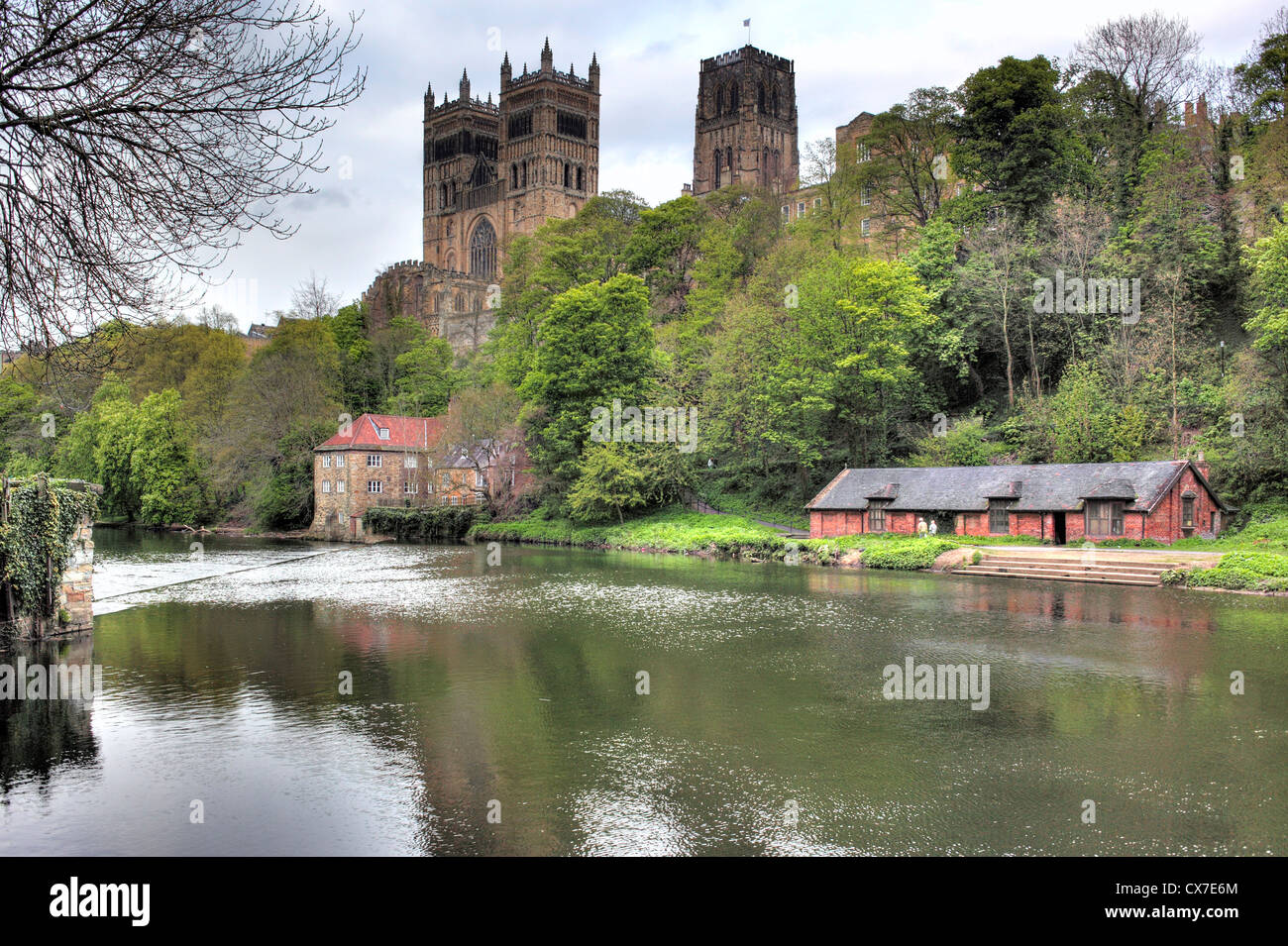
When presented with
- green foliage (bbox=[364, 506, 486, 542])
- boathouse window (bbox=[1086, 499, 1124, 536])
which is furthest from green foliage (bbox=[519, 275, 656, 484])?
boathouse window (bbox=[1086, 499, 1124, 536])

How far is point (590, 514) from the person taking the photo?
4591 centimetres

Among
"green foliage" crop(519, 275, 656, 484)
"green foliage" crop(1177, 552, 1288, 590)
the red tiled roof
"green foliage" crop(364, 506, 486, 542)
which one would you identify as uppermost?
"green foliage" crop(519, 275, 656, 484)

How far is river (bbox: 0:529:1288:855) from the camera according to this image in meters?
9.03

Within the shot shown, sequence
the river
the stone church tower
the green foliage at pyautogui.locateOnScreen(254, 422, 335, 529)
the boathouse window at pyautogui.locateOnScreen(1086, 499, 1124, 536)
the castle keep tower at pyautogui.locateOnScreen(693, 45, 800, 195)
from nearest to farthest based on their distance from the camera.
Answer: the river, the boathouse window at pyautogui.locateOnScreen(1086, 499, 1124, 536), the green foliage at pyautogui.locateOnScreen(254, 422, 335, 529), the castle keep tower at pyautogui.locateOnScreen(693, 45, 800, 195), the stone church tower

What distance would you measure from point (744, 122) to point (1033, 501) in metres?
69.6

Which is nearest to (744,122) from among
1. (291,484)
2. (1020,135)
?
(1020,135)

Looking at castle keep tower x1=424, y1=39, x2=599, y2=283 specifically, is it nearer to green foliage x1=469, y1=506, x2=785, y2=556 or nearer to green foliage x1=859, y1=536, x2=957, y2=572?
green foliage x1=469, y1=506, x2=785, y2=556

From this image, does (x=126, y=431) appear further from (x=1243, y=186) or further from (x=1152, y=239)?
(x=1243, y=186)

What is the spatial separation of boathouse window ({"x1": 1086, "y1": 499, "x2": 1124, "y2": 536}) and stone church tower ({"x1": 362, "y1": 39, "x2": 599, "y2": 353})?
229 feet

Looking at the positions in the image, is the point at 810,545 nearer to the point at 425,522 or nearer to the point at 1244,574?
the point at 1244,574

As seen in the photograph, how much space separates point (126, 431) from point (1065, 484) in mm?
54414

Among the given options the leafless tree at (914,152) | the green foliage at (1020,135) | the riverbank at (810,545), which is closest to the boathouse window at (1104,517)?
the riverbank at (810,545)

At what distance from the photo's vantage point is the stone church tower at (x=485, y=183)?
99.1 meters

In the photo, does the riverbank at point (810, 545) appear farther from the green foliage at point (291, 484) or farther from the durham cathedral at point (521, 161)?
the durham cathedral at point (521, 161)
